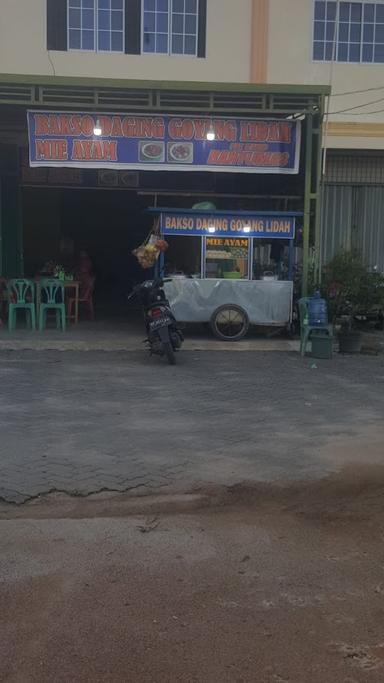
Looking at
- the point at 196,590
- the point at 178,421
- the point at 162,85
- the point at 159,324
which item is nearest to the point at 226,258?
the point at 159,324

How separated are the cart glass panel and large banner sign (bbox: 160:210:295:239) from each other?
0.13 m

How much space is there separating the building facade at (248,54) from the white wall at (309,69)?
2 cm

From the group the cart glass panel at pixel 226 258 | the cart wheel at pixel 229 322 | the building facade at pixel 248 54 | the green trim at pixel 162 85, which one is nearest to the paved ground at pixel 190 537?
the cart wheel at pixel 229 322

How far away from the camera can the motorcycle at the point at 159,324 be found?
10.4m

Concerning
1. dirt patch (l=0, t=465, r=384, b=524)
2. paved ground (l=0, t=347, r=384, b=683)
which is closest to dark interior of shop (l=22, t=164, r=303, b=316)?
paved ground (l=0, t=347, r=384, b=683)

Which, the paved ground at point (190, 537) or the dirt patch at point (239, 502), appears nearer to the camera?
the paved ground at point (190, 537)

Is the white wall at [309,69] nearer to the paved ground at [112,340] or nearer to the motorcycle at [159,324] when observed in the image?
the paved ground at [112,340]

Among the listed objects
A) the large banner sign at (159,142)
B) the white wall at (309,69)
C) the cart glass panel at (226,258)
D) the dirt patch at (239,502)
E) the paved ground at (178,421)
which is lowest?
the dirt patch at (239,502)

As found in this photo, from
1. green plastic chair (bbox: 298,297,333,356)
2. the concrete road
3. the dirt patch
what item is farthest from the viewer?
green plastic chair (bbox: 298,297,333,356)

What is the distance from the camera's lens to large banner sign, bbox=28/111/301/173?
12125mm

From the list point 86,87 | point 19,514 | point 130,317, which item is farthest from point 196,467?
point 130,317

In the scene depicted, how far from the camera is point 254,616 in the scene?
142 inches

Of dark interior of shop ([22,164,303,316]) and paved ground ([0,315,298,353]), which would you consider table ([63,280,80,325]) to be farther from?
dark interior of shop ([22,164,303,316])

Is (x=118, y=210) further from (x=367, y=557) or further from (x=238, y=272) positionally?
(x=367, y=557)
